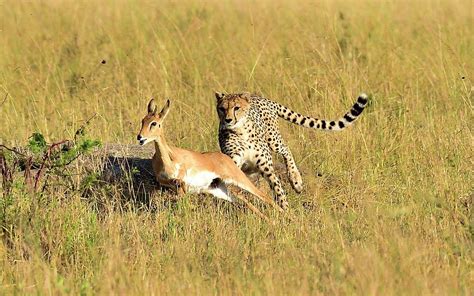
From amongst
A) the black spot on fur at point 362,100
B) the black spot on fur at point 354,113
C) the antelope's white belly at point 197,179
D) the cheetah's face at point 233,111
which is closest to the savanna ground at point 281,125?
the antelope's white belly at point 197,179

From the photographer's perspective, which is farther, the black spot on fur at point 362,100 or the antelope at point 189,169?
the black spot on fur at point 362,100

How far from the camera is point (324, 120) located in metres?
7.96

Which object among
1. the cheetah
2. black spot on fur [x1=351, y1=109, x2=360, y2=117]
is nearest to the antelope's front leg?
the cheetah

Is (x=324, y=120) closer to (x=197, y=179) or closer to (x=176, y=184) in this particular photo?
(x=197, y=179)

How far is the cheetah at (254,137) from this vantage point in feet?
24.3

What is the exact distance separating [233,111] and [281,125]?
1199 mm

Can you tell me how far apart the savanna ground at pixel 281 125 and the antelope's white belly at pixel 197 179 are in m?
0.09

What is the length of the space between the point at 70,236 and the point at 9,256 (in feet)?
1.06

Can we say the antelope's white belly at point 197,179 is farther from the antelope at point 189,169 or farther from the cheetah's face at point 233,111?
the cheetah's face at point 233,111

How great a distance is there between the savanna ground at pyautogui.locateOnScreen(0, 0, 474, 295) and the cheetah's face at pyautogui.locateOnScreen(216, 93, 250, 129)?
0.65m

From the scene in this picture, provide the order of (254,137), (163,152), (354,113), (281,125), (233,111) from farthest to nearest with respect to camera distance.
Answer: (281,125)
(354,113)
(254,137)
(233,111)
(163,152)

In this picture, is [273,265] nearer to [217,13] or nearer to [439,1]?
[217,13]

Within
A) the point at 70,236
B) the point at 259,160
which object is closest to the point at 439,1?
the point at 259,160

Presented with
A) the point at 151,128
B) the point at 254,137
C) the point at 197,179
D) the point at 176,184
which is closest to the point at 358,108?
the point at 254,137
